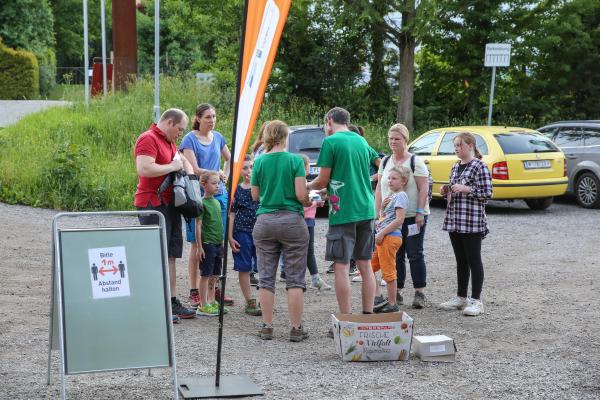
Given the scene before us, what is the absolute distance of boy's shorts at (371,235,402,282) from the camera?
8.49m

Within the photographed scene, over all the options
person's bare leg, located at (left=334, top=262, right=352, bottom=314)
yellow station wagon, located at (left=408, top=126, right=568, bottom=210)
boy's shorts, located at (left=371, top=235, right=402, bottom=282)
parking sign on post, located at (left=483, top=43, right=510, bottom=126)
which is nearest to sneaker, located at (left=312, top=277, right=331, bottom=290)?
boy's shorts, located at (left=371, top=235, right=402, bottom=282)

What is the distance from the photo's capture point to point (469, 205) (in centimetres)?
844

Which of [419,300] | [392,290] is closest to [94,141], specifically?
[419,300]

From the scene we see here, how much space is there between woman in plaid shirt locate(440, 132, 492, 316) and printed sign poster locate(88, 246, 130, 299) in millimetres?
3692

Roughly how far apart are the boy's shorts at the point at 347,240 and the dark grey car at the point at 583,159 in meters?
10.8

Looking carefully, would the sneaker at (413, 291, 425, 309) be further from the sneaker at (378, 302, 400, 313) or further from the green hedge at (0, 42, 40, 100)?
the green hedge at (0, 42, 40, 100)

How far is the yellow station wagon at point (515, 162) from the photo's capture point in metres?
16.0

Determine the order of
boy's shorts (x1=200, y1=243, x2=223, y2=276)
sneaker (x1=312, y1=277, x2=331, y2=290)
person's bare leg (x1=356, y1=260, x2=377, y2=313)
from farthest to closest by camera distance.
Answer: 1. sneaker (x1=312, y1=277, x2=331, y2=290)
2. boy's shorts (x1=200, y1=243, x2=223, y2=276)
3. person's bare leg (x1=356, y1=260, x2=377, y2=313)

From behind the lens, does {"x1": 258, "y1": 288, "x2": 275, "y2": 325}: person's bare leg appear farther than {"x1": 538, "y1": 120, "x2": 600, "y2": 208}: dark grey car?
No

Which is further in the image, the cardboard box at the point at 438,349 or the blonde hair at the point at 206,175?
the blonde hair at the point at 206,175

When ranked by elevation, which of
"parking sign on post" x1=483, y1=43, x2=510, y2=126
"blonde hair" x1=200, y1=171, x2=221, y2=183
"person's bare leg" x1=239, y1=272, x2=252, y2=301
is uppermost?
"parking sign on post" x1=483, y1=43, x2=510, y2=126

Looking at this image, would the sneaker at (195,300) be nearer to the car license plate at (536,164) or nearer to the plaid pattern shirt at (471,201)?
the plaid pattern shirt at (471,201)

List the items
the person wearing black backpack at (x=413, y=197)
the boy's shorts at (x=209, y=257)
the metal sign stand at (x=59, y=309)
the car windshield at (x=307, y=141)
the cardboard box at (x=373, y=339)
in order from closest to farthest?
the metal sign stand at (x=59, y=309) → the cardboard box at (x=373, y=339) → the boy's shorts at (x=209, y=257) → the person wearing black backpack at (x=413, y=197) → the car windshield at (x=307, y=141)

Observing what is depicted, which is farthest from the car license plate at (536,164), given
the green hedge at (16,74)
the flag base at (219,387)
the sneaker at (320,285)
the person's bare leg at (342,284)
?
the green hedge at (16,74)
